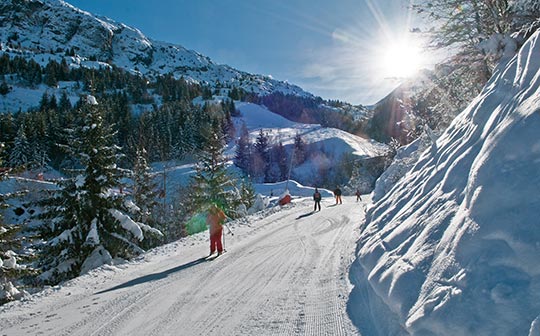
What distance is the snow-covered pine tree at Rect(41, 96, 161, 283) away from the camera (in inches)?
556

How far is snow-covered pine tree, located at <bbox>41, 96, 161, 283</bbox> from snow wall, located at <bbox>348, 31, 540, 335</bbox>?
11825 millimetres

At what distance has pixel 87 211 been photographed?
48.0ft

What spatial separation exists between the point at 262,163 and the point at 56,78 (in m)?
94.7

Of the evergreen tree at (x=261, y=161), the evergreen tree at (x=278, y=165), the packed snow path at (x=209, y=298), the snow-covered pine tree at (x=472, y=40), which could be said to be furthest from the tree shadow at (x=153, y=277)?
the evergreen tree at (x=278, y=165)

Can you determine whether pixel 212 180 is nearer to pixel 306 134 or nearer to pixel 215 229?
pixel 215 229

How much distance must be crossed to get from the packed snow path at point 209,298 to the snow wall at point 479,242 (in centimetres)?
91

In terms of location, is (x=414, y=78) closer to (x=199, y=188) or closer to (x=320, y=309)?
(x=320, y=309)

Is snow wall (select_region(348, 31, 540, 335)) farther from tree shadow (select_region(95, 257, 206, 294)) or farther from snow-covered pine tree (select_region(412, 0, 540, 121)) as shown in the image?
tree shadow (select_region(95, 257, 206, 294))

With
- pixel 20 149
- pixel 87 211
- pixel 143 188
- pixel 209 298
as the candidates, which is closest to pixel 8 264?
pixel 87 211

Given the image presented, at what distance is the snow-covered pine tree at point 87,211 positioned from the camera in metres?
14.1

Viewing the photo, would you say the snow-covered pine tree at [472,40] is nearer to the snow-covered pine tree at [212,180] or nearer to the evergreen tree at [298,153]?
the snow-covered pine tree at [212,180]

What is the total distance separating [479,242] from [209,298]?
14.9ft

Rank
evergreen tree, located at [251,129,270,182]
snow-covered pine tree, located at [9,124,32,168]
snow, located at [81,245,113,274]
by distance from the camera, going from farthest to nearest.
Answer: evergreen tree, located at [251,129,270,182] → snow-covered pine tree, located at [9,124,32,168] → snow, located at [81,245,113,274]

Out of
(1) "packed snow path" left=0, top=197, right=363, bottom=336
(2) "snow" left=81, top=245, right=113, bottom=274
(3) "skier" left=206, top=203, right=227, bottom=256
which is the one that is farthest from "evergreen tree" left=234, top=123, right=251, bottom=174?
(1) "packed snow path" left=0, top=197, right=363, bottom=336
